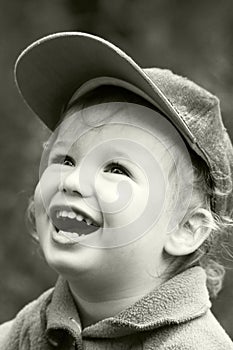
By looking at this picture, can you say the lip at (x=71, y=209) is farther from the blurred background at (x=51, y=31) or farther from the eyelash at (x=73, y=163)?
the blurred background at (x=51, y=31)

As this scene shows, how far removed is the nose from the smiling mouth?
1.2 inches

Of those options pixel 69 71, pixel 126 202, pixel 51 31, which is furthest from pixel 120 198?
pixel 51 31

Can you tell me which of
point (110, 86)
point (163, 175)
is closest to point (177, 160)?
point (163, 175)

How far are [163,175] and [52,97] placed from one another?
29 cm

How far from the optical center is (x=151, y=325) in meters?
1.34

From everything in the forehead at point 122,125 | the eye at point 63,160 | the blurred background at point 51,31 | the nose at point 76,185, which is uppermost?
the forehead at point 122,125

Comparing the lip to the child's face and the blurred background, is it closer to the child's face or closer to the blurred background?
the child's face

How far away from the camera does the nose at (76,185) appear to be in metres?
1.32

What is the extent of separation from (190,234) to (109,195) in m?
0.19

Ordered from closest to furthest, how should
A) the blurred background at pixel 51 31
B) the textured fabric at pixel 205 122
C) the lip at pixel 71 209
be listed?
the lip at pixel 71 209, the textured fabric at pixel 205 122, the blurred background at pixel 51 31

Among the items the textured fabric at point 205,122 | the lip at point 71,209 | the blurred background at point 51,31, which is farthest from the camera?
the blurred background at point 51,31

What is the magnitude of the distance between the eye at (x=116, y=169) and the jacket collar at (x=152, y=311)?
199mm

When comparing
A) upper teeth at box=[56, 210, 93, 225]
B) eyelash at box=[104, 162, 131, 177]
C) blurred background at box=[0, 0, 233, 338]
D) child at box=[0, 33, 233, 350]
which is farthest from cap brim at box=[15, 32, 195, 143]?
blurred background at box=[0, 0, 233, 338]

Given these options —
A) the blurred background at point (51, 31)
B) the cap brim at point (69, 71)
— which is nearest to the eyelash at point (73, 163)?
the cap brim at point (69, 71)
